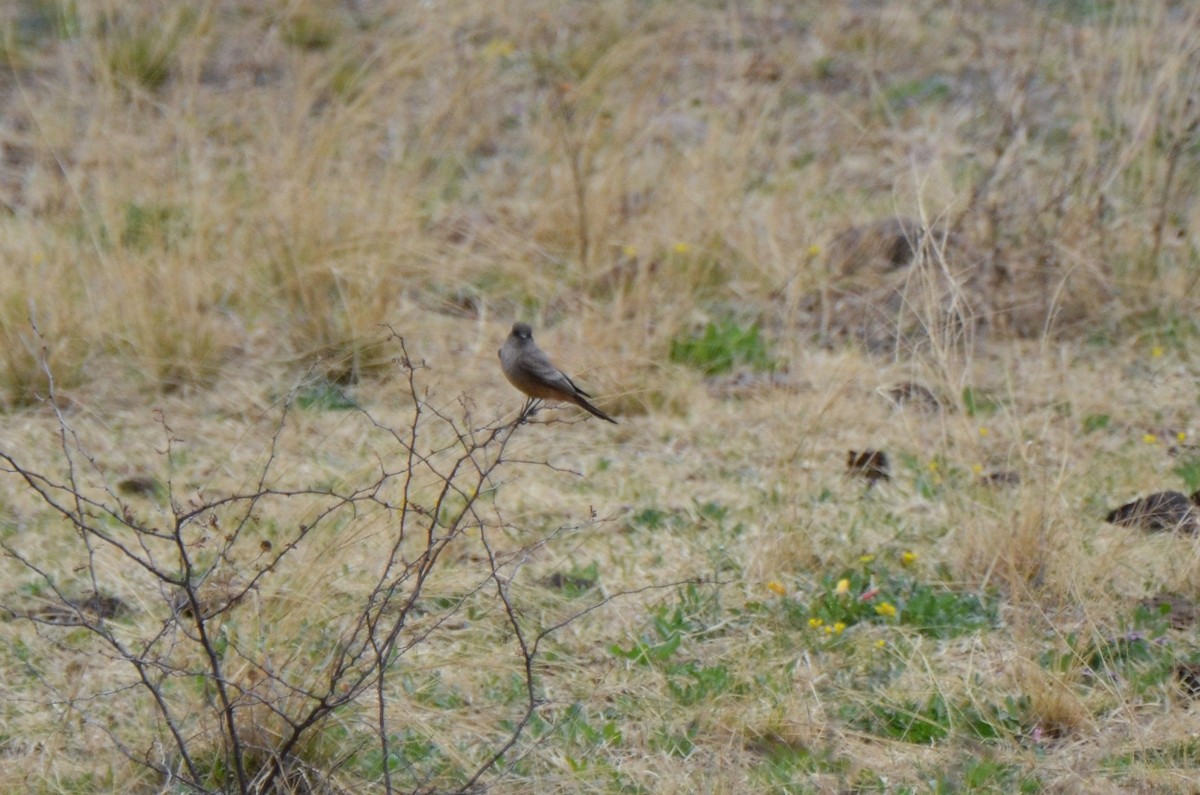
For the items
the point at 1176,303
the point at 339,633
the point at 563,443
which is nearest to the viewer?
the point at 339,633

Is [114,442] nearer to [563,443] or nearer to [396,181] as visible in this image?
[563,443]

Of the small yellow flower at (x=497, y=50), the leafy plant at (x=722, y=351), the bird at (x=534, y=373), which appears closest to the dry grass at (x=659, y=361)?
the leafy plant at (x=722, y=351)

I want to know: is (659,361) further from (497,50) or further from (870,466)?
(497,50)

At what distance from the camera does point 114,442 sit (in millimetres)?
4797

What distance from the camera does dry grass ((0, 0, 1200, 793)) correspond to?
10.4ft

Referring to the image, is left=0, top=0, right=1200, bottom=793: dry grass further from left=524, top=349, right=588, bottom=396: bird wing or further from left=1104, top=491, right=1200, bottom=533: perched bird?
left=524, top=349, right=588, bottom=396: bird wing

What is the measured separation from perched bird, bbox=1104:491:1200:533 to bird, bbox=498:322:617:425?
A: 54.7 inches

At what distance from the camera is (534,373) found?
12.5ft

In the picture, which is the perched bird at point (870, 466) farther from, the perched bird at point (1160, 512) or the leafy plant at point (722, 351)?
the leafy plant at point (722, 351)

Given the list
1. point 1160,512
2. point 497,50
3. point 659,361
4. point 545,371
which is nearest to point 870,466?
point 1160,512

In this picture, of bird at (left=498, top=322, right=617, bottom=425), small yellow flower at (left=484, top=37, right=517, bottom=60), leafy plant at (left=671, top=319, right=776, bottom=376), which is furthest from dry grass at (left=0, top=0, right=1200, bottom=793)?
bird at (left=498, top=322, right=617, bottom=425)

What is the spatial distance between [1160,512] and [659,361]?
180cm

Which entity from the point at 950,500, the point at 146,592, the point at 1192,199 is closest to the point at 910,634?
the point at 950,500

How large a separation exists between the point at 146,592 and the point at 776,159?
438 cm
